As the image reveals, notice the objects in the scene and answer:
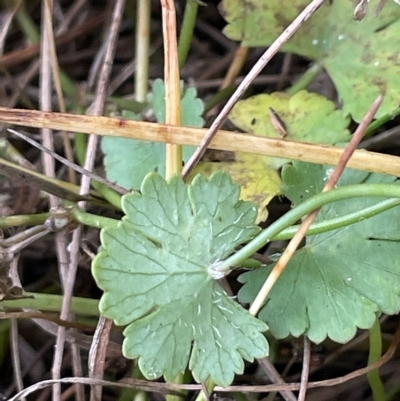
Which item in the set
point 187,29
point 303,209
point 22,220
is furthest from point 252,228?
point 187,29

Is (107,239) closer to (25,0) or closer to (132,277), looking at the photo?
(132,277)

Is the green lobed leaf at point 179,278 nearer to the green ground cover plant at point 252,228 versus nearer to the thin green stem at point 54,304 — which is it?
the green ground cover plant at point 252,228

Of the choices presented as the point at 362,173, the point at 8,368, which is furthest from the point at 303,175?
the point at 8,368

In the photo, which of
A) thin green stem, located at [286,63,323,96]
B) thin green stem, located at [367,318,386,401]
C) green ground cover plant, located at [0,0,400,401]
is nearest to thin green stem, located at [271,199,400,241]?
green ground cover plant, located at [0,0,400,401]

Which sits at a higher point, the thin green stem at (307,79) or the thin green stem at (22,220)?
the thin green stem at (307,79)

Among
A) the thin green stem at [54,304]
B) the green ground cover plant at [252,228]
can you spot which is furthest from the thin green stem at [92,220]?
the thin green stem at [54,304]

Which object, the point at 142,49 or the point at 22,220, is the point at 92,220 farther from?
the point at 142,49
